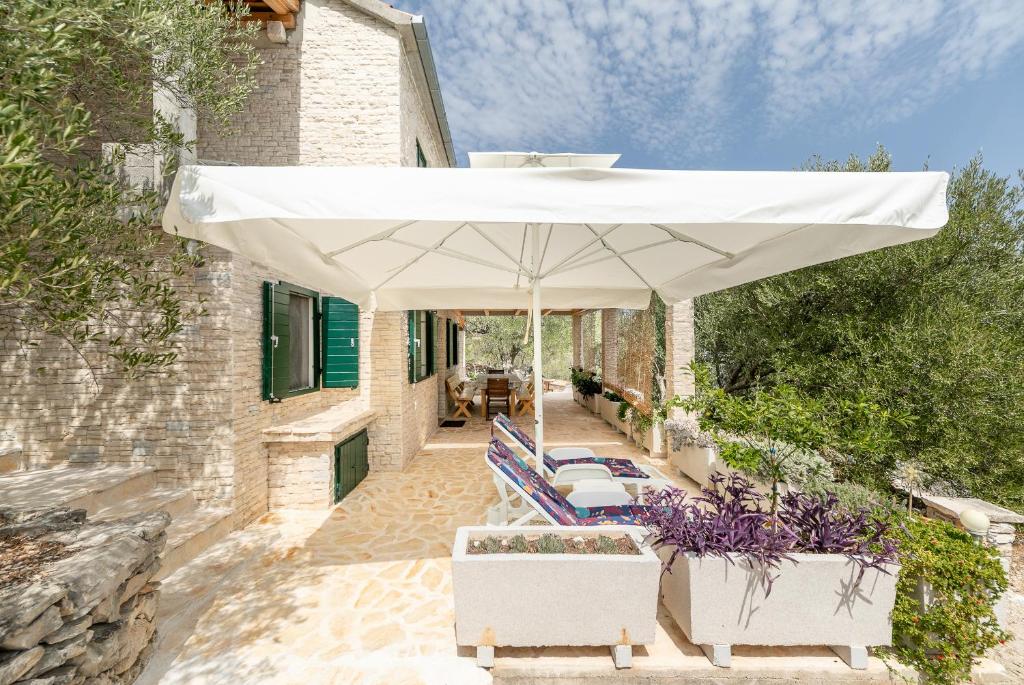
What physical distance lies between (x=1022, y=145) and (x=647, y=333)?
501cm

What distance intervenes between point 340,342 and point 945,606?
250 inches

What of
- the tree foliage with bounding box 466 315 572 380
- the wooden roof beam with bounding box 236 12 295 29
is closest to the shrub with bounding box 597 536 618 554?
the wooden roof beam with bounding box 236 12 295 29

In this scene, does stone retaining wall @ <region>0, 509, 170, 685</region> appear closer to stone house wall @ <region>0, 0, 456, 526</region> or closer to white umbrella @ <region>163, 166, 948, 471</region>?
stone house wall @ <region>0, 0, 456, 526</region>

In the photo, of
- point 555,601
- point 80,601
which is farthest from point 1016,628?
point 80,601

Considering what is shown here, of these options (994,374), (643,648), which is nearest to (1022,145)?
(994,374)

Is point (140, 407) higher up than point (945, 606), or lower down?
higher up

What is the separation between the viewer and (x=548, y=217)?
6.57 feet

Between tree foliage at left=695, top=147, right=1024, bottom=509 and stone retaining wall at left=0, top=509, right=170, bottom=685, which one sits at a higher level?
tree foliage at left=695, top=147, right=1024, bottom=509

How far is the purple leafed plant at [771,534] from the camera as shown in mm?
2242

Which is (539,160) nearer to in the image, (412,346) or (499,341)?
(412,346)

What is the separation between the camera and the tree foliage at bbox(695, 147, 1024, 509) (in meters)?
4.50

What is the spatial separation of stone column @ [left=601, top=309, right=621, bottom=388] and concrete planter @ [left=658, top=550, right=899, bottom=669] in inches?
307

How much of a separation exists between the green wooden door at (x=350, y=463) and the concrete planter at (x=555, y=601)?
331cm

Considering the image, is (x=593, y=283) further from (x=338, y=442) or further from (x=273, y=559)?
(x=273, y=559)
